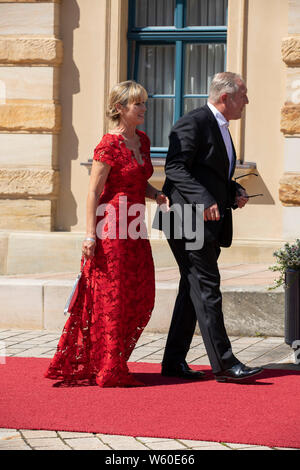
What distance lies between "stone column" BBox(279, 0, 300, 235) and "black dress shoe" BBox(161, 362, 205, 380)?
3.72 meters

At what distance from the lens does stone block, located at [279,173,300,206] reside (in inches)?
374

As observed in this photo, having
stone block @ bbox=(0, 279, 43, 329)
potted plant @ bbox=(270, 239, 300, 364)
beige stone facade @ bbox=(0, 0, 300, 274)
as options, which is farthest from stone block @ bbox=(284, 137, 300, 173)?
potted plant @ bbox=(270, 239, 300, 364)

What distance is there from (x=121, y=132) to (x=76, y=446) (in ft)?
7.49

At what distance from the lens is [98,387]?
229 inches

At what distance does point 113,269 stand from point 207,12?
5.11m

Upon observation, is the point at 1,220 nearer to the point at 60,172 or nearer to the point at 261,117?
the point at 60,172

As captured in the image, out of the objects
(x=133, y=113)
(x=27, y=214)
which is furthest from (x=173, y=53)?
(x=133, y=113)

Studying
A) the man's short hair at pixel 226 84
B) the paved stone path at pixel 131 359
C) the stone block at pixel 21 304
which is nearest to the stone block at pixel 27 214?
the stone block at pixel 21 304

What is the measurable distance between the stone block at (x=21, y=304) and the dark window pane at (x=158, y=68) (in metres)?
3.35

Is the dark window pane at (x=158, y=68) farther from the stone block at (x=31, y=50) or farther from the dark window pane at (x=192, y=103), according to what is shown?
the stone block at (x=31, y=50)

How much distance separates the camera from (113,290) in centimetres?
591

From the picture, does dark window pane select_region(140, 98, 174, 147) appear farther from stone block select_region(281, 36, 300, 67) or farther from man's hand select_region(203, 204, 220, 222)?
man's hand select_region(203, 204, 220, 222)

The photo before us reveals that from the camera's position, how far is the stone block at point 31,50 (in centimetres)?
1001

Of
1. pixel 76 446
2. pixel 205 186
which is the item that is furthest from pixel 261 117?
pixel 76 446
